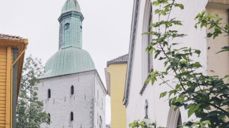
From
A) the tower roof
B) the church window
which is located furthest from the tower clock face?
the church window

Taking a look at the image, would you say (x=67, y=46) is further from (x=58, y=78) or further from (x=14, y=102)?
(x=14, y=102)

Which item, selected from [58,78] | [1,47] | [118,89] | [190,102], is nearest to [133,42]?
[1,47]

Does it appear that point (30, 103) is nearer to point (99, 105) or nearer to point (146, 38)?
point (146, 38)

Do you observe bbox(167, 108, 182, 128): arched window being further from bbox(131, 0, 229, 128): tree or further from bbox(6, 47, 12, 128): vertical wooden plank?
bbox(131, 0, 229, 128): tree

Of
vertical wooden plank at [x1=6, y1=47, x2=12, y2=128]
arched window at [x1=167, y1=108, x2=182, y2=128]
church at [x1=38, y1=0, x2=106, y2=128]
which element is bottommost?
arched window at [x1=167, y1=108, x2=182, y2=128]

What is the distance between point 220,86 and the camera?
5.13 meters

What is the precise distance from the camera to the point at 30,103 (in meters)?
35.2

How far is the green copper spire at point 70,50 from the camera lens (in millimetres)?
83812

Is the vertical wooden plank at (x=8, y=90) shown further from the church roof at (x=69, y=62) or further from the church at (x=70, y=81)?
the church roof at (x=69, y=62)

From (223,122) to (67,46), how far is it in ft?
263

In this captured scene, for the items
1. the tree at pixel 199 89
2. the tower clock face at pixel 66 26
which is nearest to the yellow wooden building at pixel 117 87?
the tree at pixel 199 89

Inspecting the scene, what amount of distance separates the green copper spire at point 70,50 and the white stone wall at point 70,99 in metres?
0.95

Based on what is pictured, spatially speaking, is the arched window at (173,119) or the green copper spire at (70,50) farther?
the green copper spire at (70,50)

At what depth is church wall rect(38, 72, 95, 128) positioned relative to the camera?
82.3 m
